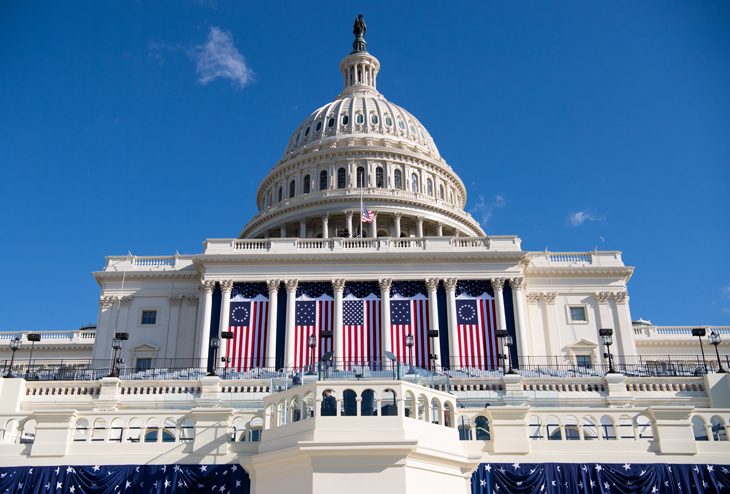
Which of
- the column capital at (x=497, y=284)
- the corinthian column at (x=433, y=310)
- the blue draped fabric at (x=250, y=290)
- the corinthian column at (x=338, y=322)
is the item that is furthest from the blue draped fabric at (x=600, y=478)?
the blue draped fabric at (x=250, y=290)

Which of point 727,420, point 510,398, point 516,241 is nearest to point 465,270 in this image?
point 516,241

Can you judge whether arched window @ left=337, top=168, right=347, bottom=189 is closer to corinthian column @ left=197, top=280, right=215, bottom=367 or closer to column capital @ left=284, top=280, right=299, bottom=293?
column capital @ left=284, top=280, right=299, bottom=293

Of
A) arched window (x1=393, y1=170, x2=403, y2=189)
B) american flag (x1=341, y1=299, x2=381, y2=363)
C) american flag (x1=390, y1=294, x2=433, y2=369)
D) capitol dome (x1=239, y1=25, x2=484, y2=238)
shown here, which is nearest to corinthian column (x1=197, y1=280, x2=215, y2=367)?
american flag (x1=341, y1=299, x2=381, y2=363)

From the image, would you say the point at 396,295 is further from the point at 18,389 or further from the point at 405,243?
the point at 18,389

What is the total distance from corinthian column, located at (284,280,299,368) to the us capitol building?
0.17 meters

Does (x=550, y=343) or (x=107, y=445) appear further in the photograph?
(x=550, y=343)

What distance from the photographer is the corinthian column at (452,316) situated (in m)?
48.8

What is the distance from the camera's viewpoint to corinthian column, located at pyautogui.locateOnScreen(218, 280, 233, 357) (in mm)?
49344

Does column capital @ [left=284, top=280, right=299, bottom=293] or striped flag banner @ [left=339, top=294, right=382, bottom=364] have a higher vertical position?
column capital @ [left=284, top=280, right=299, bottom=293]

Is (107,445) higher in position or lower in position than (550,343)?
lower

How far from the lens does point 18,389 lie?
1292 inches

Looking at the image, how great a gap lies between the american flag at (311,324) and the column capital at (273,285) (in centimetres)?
188

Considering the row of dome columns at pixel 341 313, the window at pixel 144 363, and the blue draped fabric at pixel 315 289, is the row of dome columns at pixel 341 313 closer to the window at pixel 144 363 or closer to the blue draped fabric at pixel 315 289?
→ the blue draped fabric at pixel 315 289

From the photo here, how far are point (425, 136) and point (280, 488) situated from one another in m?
71.1
